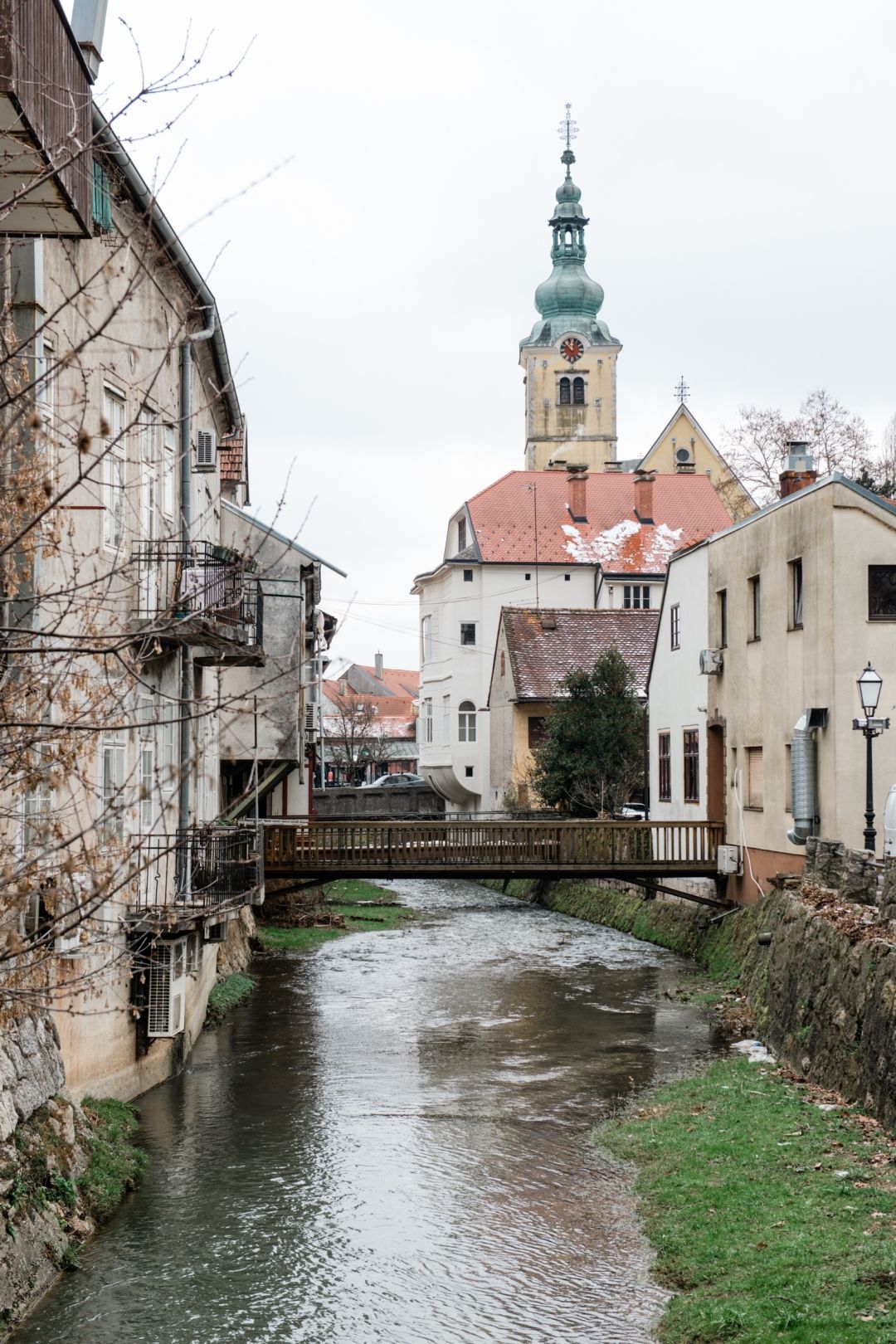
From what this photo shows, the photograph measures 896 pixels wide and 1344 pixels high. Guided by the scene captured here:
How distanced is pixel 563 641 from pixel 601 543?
12.6m

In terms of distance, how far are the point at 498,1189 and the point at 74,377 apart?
849 centimetres

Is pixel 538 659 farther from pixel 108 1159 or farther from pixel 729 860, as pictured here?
pixel 108 1159

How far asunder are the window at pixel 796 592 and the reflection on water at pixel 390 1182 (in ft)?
21.6

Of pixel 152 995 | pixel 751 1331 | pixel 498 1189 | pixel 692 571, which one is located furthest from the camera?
pixel 692 571

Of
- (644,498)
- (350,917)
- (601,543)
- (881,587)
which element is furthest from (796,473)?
(644,498)

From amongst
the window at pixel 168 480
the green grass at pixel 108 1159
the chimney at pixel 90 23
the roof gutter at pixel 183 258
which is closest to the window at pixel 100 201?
the roof gutter at pixel 183 258

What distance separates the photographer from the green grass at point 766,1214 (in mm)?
9289

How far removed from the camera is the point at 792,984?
18.0 m

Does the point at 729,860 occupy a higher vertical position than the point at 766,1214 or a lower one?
higher

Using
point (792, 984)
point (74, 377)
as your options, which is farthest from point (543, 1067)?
point (74, 377)

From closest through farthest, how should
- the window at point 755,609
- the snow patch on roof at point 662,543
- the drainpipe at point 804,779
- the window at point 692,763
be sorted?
the drainpipe at point 804,779, the window at point 755,609, the window at point 692,763, the snow patch on roof at point 662,543

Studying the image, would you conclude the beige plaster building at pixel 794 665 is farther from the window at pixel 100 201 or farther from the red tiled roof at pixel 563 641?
the red tiled roof at pixel 563 641

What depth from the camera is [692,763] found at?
2980cm

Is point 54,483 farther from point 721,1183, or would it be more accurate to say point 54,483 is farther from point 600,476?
point 600,476
